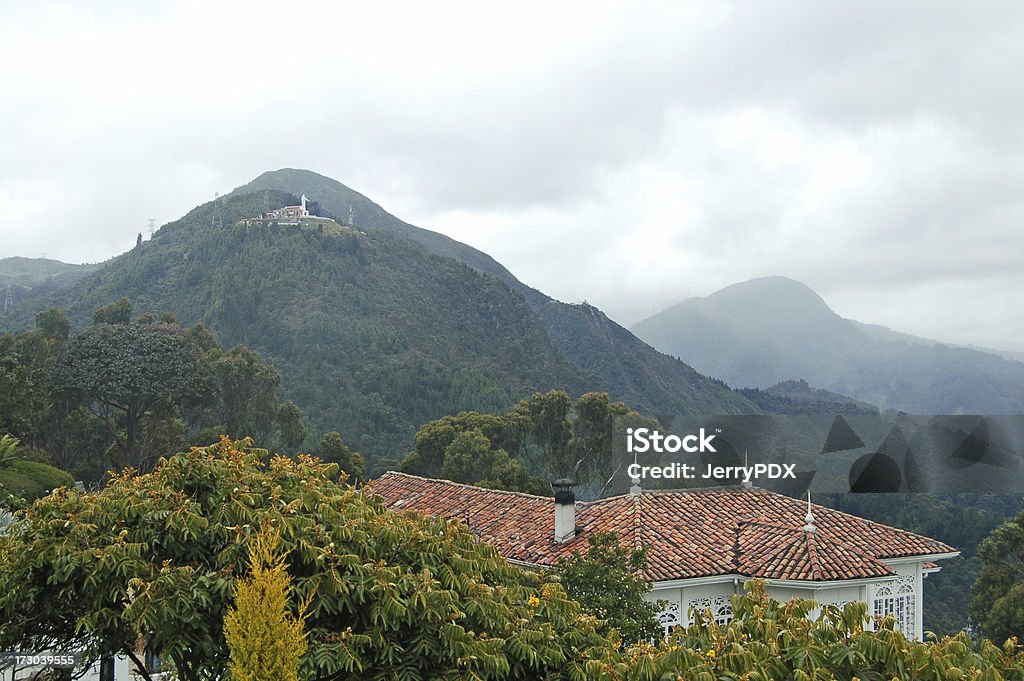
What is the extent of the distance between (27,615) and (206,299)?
84960mm

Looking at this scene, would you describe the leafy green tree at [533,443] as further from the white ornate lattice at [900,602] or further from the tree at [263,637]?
the tree at [263,637]

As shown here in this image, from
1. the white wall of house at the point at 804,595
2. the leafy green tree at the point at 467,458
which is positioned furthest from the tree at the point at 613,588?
the leafy green tree at the point at 467,458

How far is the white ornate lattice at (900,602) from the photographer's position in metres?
18.4

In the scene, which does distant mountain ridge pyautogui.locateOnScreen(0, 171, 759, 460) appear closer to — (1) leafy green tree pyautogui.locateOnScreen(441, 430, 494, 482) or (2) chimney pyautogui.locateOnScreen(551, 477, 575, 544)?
(1) leafy green tree pyautogui.locateOnScreen(441, 430, 494, 482)

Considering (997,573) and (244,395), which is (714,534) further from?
(244,395)

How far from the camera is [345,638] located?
326 inches

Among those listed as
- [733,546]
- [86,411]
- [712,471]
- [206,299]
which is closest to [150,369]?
[86,411]

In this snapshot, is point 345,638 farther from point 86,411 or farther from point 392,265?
point 392,265

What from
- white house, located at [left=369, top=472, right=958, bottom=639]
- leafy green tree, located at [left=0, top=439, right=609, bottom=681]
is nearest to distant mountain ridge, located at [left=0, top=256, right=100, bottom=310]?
white house, located at [left=369, top=472, right=958, bottom=639]

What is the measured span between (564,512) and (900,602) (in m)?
7.08

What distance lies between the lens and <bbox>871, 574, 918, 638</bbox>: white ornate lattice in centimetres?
1841

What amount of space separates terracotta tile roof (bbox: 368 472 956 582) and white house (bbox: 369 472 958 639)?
0.08 ft

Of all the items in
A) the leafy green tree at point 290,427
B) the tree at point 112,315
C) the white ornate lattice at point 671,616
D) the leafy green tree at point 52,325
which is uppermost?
the tree at point 112,315

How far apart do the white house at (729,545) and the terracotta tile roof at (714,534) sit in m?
0.02
